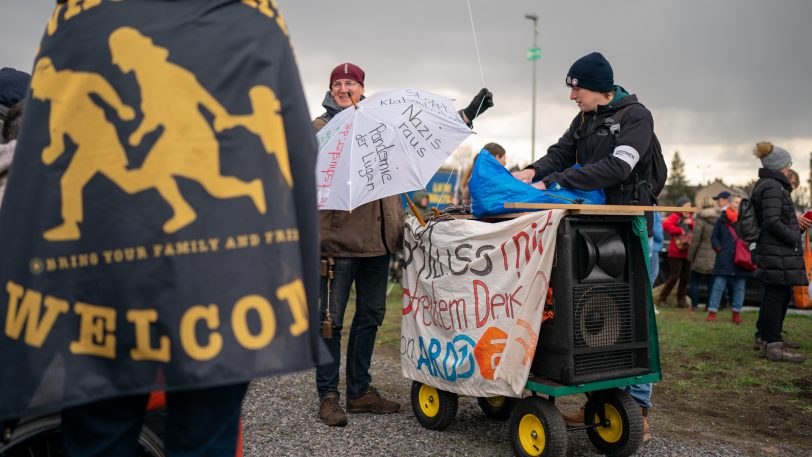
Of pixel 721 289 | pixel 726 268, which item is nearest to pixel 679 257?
pixel 721 289

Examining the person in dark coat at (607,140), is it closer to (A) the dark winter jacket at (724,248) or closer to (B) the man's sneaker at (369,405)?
(B) the man's sneaker at (369,405)

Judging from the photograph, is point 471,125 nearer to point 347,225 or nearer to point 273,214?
point 347,225

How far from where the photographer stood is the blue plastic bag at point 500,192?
362 centimetres

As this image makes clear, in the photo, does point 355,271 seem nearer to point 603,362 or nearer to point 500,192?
point 500,192

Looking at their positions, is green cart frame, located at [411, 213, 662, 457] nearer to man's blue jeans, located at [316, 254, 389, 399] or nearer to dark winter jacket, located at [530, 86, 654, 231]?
dark winter jacket, located at [530, 86, 654, 231]

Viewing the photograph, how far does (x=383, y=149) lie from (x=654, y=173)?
161cm

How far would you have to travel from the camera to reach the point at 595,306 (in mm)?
3512

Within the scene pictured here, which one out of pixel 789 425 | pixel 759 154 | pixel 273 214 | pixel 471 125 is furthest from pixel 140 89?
pixel 759 154

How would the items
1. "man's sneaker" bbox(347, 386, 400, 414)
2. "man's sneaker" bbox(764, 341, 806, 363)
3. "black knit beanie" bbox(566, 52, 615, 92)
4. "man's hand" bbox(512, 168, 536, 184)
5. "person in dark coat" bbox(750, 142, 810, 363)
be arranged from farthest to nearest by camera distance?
1. "person in dark coat" bbox(750, 142, 810, 363)
2. "man's sneaker" bbox(764, 341, 806, 363)
3. "man's sneaker" bbox(347, 386, 400, 414)
4. "man's hand" bbox(512, 168, 536, 184)
5. "black knit beanie" bbox(566, 52, 615, 92)

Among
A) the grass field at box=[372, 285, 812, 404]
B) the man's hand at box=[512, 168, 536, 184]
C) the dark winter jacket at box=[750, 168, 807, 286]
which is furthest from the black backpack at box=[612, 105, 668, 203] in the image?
the dark winter jacket at box=[750, 168, 807, 286]

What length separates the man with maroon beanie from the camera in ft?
14.1

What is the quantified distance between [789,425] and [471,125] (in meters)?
2.93

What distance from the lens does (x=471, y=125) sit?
4.31 m

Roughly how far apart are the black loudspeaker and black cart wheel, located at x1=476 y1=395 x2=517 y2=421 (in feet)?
2.33
